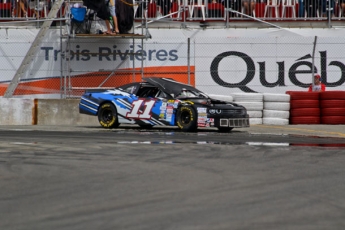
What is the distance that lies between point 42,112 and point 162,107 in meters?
4.37

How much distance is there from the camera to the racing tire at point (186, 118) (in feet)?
57.2

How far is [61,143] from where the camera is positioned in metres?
13.6

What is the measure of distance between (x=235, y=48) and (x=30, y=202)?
671 inches

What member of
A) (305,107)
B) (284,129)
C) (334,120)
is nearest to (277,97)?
(305,107)

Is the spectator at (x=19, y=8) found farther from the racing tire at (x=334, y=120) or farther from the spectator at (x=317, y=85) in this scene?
the racing tire at (x=334, y=120)

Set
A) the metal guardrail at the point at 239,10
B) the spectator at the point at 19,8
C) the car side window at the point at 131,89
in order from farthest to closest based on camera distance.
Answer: the metal guardrail at the point at 239,10, the spectator at the point at 19,8, the car side window at the point at 131,89

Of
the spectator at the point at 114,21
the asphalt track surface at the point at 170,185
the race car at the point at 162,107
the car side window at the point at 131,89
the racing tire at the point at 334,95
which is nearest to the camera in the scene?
the asphalt track surface at the point at 170,185

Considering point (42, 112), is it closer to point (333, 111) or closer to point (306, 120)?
point (306, 120)

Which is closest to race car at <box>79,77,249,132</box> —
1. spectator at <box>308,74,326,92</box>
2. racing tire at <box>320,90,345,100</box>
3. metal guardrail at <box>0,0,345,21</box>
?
racing tire at <box>320,90,345,100</box>

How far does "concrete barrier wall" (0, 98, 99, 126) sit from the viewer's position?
2105 centimetres

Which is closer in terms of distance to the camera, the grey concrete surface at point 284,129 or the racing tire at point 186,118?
the racing tire at point 186,118

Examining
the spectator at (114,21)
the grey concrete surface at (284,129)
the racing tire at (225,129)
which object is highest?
the spectator at (114,21)

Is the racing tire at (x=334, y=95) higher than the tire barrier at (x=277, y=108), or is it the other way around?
the racing tire at (x=334, y=95)

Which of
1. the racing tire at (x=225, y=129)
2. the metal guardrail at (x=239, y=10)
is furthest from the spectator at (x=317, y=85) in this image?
the racing tire at (x=225, y=129)
